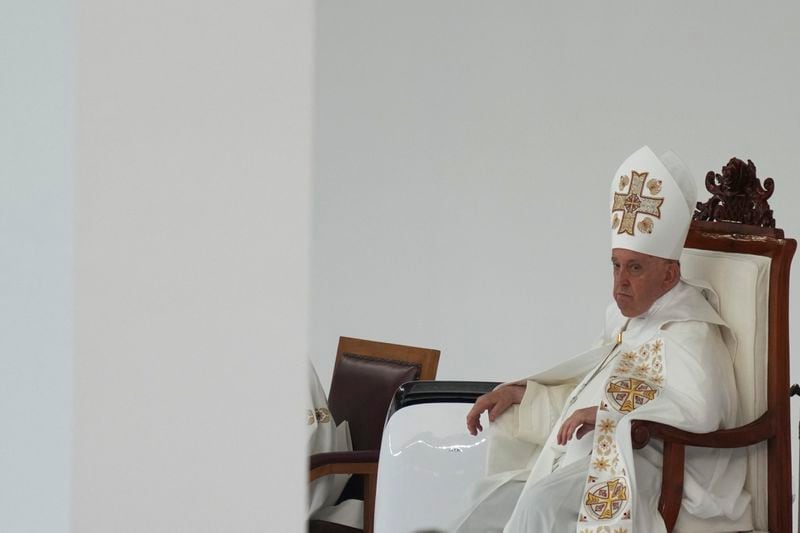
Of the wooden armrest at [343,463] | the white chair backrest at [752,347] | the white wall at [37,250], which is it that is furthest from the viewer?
the wooden armrest at [343,463]

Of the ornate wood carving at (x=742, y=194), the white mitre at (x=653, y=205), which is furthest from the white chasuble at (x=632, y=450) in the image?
the ornate wood carving at (x=742, y=194)

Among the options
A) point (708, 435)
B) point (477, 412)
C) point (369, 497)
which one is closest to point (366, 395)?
point (369, 497)

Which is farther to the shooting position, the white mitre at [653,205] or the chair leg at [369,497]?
the chair leg at [369,497]

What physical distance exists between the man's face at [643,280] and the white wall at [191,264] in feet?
8.66

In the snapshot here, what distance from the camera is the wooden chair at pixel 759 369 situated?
108 inches

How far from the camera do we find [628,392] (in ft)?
9.27

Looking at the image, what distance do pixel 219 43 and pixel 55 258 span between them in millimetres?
106

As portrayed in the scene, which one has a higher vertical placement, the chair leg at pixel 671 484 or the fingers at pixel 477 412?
the fingers at pixel 477 412

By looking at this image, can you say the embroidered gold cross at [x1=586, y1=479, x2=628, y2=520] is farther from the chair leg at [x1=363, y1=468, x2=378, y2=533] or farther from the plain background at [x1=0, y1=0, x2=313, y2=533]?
the plain background at [x1=0, y1=0, x2=313, y2=533]

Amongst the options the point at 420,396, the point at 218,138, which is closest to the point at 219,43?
the point at 218,138

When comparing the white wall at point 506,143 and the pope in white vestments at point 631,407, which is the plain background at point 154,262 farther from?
the white wall at point 506,143

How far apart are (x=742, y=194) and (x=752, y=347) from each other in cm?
44

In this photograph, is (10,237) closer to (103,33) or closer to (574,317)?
(103,33)

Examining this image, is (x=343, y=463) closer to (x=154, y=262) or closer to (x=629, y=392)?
(x=629, y=392)
